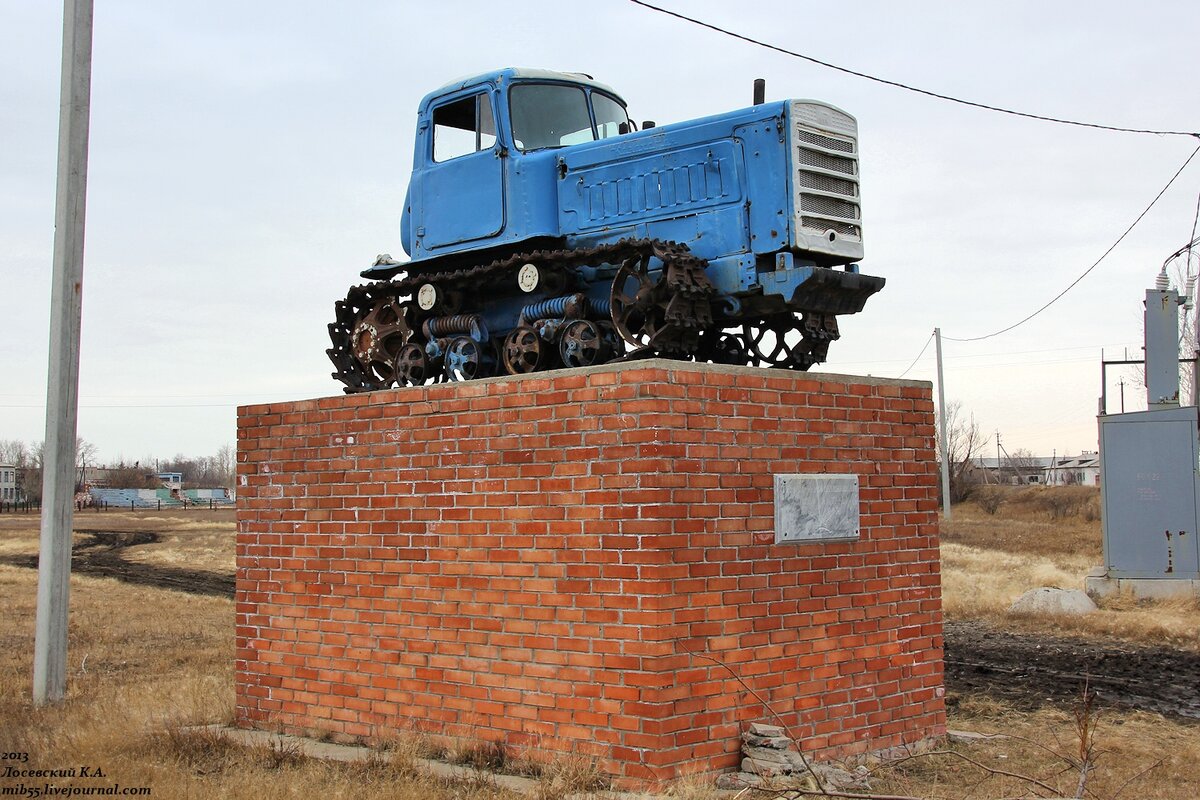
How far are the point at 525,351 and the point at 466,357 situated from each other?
3.07ft

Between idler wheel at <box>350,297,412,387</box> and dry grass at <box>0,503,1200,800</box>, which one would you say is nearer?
dry grass at <box>0,503,1200,800</box>

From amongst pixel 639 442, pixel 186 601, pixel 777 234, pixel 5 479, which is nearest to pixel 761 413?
pixel 639 442

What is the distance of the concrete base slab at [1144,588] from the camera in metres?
17.2

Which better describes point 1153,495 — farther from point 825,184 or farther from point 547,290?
point 547,290

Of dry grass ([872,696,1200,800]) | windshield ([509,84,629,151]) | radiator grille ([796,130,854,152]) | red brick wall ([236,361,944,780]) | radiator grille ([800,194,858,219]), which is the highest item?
windshield ([509,84,629,151])

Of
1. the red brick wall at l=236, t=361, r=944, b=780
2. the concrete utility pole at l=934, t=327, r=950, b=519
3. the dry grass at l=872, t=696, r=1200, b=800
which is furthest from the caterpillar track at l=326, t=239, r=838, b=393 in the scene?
the concrete utility pole at l=934, t=327, r=950, b=519

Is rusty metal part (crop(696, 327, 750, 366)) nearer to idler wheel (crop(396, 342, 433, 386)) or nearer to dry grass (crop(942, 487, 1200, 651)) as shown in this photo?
idler wheel (crop(396, 342, 433, 386))

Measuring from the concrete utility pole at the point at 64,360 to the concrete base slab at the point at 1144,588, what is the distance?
570 inches

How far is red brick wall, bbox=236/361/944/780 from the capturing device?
6380 mm

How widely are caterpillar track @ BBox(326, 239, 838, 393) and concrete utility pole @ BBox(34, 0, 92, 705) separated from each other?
307 cm

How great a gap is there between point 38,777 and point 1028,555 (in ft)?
82.4

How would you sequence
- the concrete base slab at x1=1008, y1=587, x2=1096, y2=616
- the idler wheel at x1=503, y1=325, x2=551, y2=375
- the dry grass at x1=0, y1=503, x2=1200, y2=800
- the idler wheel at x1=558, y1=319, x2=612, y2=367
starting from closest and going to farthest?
the dry grass at x1=0, y1=503, x2=1200, y2=800 < the idler wheel at x1=558, y1=319, x2=612, y2=367 < the idler wheel at x1=503, y1=325, x2=551, y2=375 < the concrete base slab at x1=1008, y1=587, x2=1096, y2=616

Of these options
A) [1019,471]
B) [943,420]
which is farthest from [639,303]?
[1019,471]

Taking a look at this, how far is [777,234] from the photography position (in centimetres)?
970
